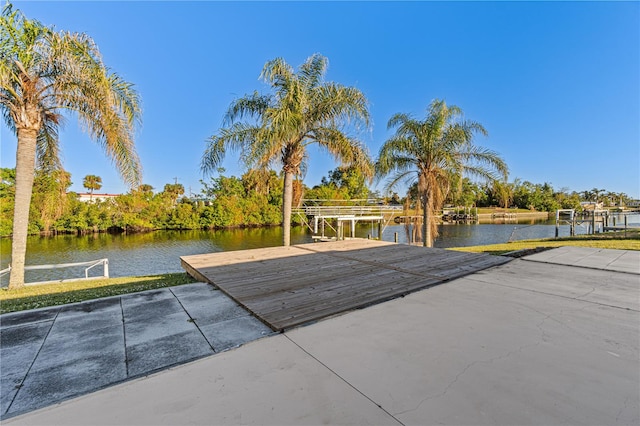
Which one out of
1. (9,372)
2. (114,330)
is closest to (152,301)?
(114,330)

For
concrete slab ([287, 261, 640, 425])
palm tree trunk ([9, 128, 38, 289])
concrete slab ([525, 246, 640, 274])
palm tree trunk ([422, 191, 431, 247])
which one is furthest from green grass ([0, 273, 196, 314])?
palm tree trunk ([422, 191, 431, 247])

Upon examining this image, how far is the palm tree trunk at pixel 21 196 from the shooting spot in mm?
6125

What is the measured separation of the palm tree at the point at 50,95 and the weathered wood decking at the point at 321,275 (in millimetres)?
3811

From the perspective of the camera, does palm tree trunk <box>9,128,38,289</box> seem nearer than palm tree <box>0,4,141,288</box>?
No

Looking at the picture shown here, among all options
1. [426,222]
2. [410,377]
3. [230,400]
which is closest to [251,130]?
[426,222]

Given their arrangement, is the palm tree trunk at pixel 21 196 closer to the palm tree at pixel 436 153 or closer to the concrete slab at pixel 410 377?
Result: the concrete slab at pixel 410 377

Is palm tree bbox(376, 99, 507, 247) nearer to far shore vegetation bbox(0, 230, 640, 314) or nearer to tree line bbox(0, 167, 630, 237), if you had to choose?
tree line bbox(0, 167, 630, 237)

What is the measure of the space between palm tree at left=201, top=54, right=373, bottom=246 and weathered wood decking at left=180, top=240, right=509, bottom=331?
9.69 ft

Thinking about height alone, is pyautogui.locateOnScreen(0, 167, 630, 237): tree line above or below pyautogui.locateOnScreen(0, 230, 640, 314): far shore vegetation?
above

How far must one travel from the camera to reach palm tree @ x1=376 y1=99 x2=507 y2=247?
10.6 metres

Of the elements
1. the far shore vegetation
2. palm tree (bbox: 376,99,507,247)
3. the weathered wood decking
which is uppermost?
palm tree (bbox: 376,99,507,247)

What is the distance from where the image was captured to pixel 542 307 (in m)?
3.31

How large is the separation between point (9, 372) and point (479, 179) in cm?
1279

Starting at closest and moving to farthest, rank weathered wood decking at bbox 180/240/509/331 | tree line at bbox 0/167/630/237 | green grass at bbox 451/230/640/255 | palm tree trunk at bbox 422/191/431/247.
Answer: weathered wood decking at bbox 180/240/509/331 → green grass at bbox 451/230/640/255 → palm tree trunk at bbox 422/191/431/247 → tree line at bbox 0/167/630/237
